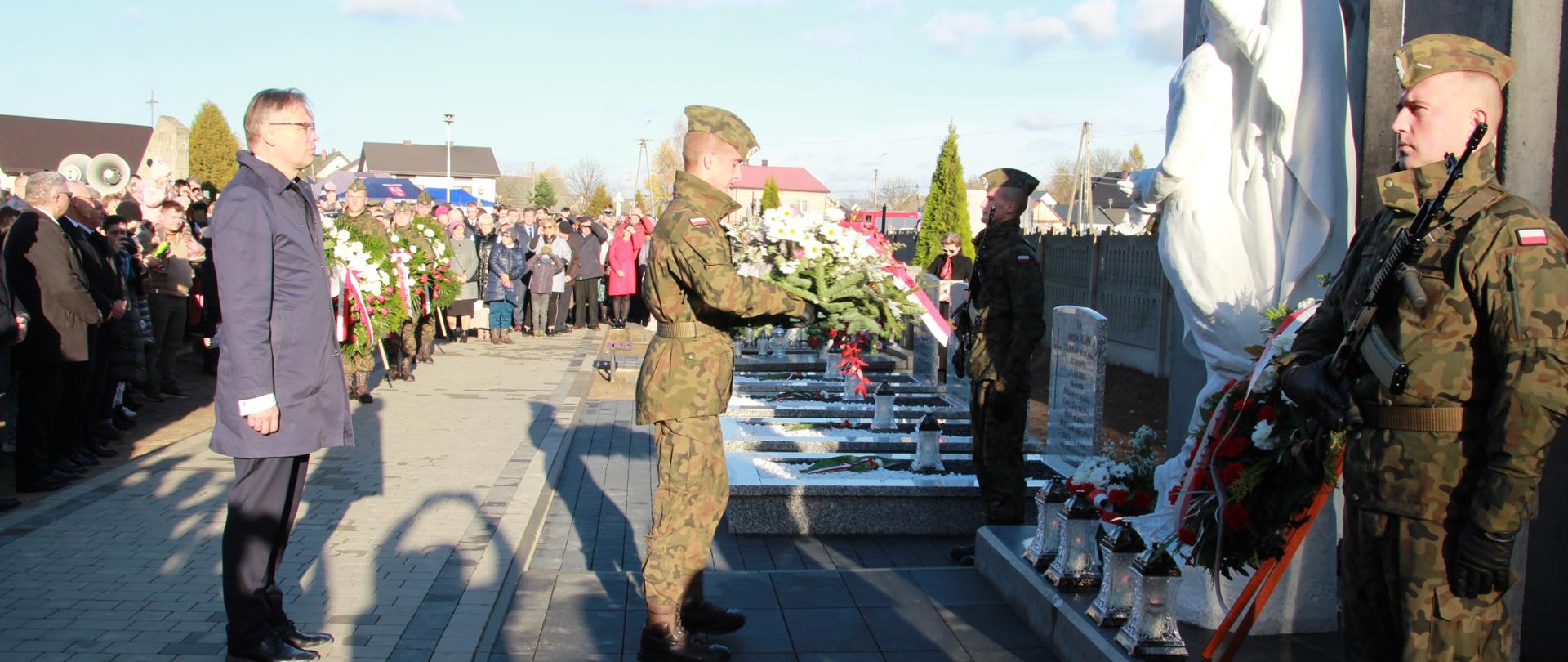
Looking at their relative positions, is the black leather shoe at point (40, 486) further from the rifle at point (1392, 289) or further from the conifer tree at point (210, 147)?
the conifer tree at point (210, 147)

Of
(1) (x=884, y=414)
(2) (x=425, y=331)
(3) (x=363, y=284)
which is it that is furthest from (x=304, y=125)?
(2) (x=425, y=331)

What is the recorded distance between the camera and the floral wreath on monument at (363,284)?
10938 mm

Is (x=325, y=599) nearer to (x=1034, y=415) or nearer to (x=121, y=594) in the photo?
(x=121, y=594)

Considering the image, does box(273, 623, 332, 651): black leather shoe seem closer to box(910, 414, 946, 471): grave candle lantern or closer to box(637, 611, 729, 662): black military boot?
box(637, 611, 729, 662): black military boot

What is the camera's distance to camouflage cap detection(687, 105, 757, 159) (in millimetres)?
4820

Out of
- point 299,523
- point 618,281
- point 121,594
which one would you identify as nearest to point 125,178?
point 618,281

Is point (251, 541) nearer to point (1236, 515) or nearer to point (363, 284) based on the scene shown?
point (1236, 515)

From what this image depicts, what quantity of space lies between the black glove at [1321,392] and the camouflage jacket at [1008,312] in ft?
9.74

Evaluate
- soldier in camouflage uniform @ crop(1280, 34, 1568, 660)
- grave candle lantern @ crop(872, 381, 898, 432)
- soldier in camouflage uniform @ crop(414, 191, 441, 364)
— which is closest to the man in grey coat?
soldier in camouflage uniform @ crop(1280, 34, 1568, 660)

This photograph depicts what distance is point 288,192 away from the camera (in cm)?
462

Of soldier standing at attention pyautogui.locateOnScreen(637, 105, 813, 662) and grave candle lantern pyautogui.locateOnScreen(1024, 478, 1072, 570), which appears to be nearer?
soldier standing at attention pyautogui.locateOnScreen(637, 105, 813, 662)

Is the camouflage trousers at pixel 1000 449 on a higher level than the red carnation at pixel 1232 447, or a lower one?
lower

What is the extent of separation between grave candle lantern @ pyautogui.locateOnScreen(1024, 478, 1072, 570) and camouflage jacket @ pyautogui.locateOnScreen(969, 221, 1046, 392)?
98 centimetres

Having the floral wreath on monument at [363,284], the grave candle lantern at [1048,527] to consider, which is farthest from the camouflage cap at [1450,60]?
the floral wreath on monument at [363,284]
